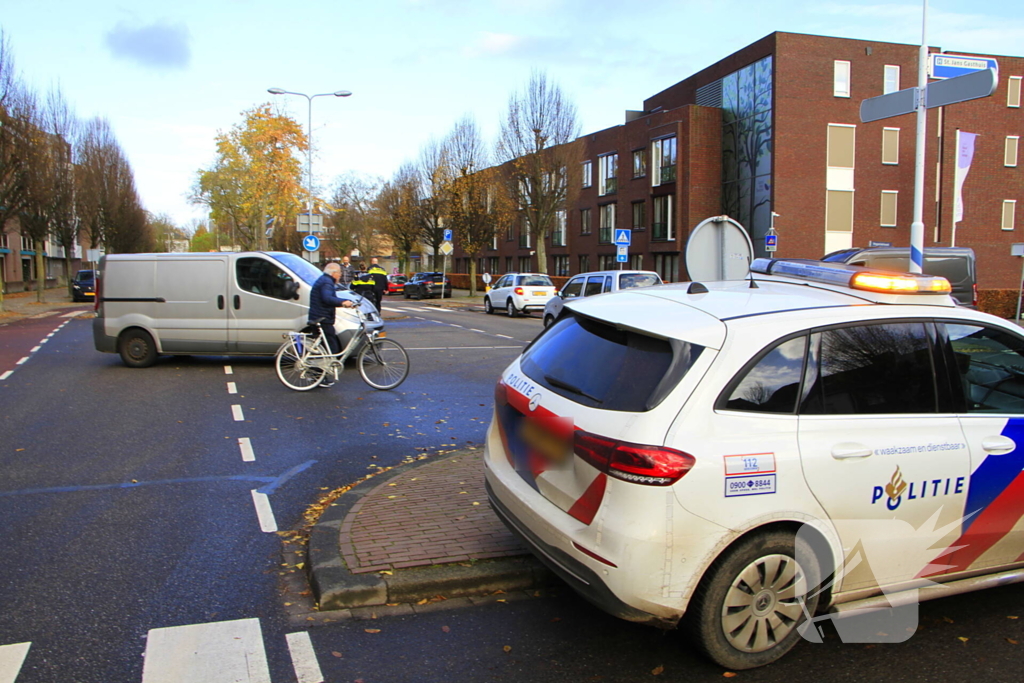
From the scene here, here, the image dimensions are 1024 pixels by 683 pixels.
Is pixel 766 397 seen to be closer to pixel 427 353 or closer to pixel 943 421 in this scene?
pixel 943 421

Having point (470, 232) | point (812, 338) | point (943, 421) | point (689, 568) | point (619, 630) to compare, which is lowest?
point (619, 630)

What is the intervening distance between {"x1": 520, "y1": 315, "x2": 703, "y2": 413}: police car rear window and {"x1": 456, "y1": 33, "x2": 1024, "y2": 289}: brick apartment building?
34042 millimetres

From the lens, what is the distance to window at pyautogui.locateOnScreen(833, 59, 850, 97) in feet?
120

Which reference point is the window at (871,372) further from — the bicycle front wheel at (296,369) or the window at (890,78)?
the window at (890,78)

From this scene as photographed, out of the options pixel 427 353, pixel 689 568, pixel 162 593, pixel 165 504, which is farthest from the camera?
pixel 427 353

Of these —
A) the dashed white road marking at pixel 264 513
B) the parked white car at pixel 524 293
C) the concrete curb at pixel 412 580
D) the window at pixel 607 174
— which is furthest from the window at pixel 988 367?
the window at pixel 607 174

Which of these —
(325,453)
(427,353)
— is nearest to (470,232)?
(427,353)

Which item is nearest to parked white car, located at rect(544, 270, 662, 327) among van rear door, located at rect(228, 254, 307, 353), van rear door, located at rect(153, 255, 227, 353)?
van rear door, located at rect(228, 254, 307, 353)

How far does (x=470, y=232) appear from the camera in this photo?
1693 inches

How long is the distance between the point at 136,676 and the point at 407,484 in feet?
8.78

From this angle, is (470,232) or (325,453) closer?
(325,453)

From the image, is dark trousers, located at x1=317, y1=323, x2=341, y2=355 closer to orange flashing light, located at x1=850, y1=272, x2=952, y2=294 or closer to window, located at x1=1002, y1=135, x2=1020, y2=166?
orange flashing light, located at x1=850, y1=272, x2=952, y2=294

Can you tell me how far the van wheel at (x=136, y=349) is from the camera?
497 inches

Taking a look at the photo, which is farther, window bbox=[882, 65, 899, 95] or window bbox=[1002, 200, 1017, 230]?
window bbox=[1002, 200, 1017, 230]
